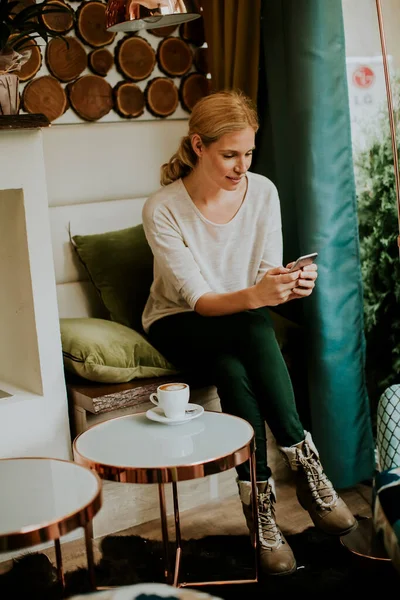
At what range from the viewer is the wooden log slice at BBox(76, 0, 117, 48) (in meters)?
2.77

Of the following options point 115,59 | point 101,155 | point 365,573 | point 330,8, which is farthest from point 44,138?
point 365,573

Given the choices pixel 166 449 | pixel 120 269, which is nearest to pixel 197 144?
pixel 120 269

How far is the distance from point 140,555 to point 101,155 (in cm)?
145

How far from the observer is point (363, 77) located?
260 centimetres

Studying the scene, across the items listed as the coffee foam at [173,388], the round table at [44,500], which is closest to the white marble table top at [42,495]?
the round table at [44,500]

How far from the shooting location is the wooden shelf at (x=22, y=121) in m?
2.04

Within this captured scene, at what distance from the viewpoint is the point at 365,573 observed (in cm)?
188

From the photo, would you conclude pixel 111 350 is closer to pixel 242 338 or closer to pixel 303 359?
pixel 242 338

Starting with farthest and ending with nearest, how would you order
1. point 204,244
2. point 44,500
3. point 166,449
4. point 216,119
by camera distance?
point 204,244, point 216,119, point 166,449, point 44,500

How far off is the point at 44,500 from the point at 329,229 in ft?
4.31

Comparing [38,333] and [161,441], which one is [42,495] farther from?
[38,333]

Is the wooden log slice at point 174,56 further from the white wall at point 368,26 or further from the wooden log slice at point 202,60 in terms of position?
the white wall at point 368,26

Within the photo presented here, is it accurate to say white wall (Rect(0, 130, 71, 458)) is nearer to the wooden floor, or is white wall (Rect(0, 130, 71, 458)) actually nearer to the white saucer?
the wooden floor

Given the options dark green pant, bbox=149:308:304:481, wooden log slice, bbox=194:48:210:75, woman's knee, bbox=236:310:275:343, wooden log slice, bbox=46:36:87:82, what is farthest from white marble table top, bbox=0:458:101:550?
wooden log slice, bbox=194:48:210:75
